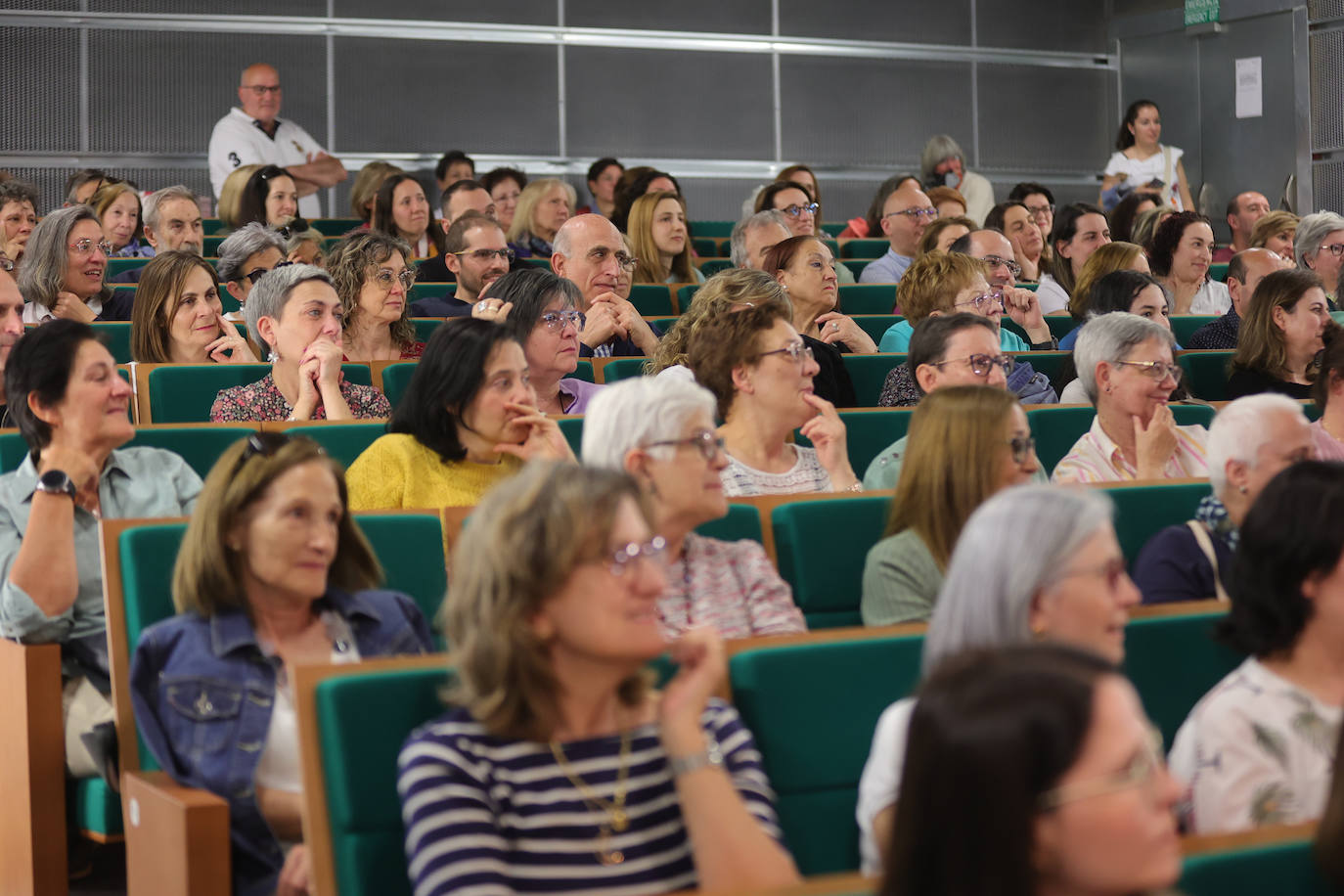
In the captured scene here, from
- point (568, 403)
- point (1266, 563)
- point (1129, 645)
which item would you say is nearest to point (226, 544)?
point (1129, 645)

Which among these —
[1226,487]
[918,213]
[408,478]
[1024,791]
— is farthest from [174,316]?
[918,213]

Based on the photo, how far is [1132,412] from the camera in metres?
3.22

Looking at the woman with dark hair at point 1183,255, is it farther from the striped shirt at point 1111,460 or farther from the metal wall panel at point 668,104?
the metal wall panel at point 668,104

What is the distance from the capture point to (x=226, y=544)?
1921 millimetres

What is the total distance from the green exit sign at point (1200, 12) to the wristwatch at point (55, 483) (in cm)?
836

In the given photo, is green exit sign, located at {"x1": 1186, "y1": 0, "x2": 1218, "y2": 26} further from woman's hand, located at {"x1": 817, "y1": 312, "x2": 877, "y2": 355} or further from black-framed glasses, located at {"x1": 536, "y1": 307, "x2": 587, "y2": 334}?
black-framed glasses, located at {"x1": 536, "y1": 307, "x2": 587, "y2": 334}

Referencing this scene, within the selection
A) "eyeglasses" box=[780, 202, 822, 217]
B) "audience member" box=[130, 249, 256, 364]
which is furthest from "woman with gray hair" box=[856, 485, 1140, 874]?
"eyeglasses" box=[780, 202, 822, 217]

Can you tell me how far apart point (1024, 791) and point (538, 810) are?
0.62 meters

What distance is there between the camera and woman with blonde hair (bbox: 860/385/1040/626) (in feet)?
6.93

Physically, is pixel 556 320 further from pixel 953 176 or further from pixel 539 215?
pixel 953 176

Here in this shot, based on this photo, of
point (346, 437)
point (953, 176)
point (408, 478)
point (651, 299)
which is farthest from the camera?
point (953, 176)

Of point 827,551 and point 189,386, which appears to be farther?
point 189,386

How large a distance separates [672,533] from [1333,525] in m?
0.82

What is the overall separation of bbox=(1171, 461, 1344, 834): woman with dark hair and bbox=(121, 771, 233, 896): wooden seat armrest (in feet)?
3.51
